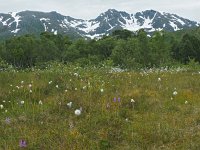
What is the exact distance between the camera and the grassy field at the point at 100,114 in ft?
24.8

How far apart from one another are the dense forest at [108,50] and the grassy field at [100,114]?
294ft

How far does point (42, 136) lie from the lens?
7871mm

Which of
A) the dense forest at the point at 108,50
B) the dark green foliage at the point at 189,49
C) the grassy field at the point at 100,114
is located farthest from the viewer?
the dark green foliage at the point at 189,49

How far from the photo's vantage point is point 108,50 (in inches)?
4973

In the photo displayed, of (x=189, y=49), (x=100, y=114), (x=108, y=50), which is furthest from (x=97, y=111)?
(x=108, y=50)

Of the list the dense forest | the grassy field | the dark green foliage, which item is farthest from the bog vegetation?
the dark green foliage

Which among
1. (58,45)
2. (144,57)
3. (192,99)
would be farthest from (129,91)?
(58,45)

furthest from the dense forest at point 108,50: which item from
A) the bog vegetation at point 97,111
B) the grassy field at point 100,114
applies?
the grassy field at point 100,114

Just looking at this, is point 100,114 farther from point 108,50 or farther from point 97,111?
point 108,50

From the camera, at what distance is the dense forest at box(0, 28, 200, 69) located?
107 m

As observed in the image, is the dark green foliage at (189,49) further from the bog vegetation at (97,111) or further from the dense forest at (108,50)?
the bog vegetation at (97,111)

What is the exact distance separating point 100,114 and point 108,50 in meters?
118

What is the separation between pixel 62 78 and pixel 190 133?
21.4 feet

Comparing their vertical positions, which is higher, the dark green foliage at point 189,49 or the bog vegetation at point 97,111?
the bog vegetation at point 97,111
